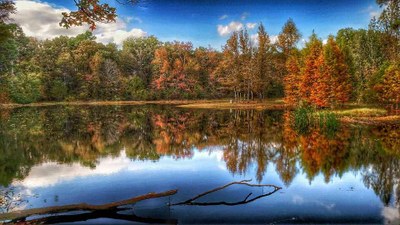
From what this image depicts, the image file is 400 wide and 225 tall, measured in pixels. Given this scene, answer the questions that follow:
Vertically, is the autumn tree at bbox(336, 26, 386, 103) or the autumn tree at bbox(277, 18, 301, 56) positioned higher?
the autumn tree at bbox(277, 18, 301, 56)

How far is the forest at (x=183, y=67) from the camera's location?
31.5m

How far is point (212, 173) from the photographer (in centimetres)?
965

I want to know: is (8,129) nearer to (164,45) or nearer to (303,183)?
(303,183)

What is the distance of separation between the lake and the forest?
14.6 metres

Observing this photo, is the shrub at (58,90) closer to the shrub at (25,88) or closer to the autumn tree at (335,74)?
A: the shrub at (25,88)

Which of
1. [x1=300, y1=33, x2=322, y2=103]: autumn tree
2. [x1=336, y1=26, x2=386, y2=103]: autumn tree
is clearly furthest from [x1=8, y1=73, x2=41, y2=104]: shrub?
[x1=336, y1=26, x2=386, y2=103]: autumn tree

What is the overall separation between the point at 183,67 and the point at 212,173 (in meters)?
35.1

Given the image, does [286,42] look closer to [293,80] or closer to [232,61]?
[232,61]

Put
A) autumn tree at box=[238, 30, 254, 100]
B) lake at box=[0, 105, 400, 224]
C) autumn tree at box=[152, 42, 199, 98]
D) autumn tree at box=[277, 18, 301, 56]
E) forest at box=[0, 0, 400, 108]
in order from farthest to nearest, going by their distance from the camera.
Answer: autumn tree at box=[152, 42, 199, 98] → autumn tree at box=[238, 30, 254, 100] → autumn tree at box=[277, 18, 301, 56] → forest at box=[0, 0, 400, 108] → lake at box=[0, 105, 400, 224]

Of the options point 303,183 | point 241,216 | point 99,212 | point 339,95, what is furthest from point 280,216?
point 339,95

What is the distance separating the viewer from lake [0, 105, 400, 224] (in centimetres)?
658

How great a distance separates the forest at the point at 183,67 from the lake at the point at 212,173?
47.9 feet

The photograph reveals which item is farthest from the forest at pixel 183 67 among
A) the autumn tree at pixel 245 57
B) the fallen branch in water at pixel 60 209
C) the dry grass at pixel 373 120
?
the fallen branch in water at pixel 60 209

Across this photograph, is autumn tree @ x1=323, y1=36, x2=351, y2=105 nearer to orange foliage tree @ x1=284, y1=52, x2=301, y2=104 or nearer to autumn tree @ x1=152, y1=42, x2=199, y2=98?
orange foliage tree @ x1=284, y1=52, x2=301, y2=104
